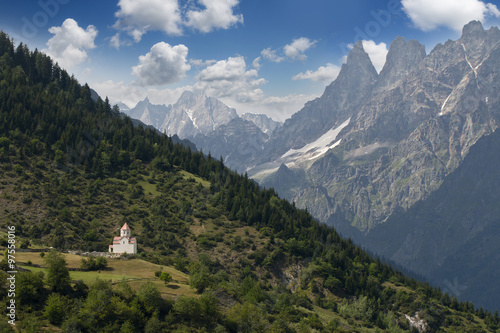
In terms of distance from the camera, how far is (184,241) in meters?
148

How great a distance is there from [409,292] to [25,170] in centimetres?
14812

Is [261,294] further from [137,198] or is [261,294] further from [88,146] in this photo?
[88,146]

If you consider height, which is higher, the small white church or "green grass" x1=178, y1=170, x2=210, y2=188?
"green grass" x1=178, y1=170, x2=210, y2=188

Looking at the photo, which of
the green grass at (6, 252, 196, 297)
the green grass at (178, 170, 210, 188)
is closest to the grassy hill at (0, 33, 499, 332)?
the green grass at (6, 252, 196, 297)

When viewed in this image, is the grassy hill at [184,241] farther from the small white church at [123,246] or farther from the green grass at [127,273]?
the small white church at [123,246]

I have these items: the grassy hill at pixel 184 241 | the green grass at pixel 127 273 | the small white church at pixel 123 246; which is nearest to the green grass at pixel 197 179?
the grassy hill at pixel 184 241

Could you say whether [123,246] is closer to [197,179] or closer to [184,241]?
[184,241]

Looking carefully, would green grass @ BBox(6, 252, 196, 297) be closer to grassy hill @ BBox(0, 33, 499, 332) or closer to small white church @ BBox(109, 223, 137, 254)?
grassy hill @ BBox(0, 33, 499, 332)

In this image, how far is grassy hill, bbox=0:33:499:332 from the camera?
79188 millimetres

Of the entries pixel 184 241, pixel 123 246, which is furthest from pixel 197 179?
pixel 123 246

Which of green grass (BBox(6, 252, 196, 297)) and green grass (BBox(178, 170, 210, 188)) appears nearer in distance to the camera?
green grass (BBox(6, 252, 196, 297))

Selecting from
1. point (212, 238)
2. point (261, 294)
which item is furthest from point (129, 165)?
point (261, 294)

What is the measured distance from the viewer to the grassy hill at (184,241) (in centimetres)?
7919

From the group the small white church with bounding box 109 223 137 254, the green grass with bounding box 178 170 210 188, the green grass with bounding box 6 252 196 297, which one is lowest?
the green grass with bounding box 6 252 196 297
